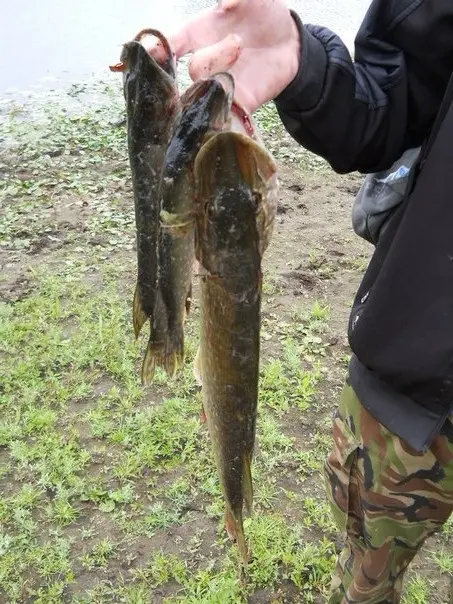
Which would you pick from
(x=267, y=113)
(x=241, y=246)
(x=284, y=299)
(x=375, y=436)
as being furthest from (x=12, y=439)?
(x=267, y=113)

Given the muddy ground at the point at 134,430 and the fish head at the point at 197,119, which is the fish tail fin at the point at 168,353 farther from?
the muddy ground at the point at 134,430

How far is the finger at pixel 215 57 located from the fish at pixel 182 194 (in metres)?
0.05

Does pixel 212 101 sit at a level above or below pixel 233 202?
above

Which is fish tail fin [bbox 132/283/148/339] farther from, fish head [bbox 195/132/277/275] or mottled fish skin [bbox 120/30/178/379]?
fish head [bbox 195/132/277/275]

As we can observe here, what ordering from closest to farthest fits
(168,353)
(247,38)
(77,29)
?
(247,38), (168,353), (77,29)

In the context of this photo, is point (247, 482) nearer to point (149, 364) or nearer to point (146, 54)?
point (149, 364)

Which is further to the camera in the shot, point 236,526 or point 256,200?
point 236,526

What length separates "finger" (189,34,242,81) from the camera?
1.40 m

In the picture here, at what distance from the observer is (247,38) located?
1601 mm

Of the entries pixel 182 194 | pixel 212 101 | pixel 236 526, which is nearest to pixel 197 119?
pixel 212 101

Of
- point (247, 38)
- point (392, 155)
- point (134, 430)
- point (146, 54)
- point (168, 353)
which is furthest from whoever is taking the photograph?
point (134, 430)

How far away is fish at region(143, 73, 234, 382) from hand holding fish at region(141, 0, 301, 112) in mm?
153

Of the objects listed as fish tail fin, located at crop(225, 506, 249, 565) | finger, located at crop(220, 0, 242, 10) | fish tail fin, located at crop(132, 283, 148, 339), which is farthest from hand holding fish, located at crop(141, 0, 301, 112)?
fish tail fin, located at crop(225, 506, 249, 565)

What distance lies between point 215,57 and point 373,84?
2.48 ft
